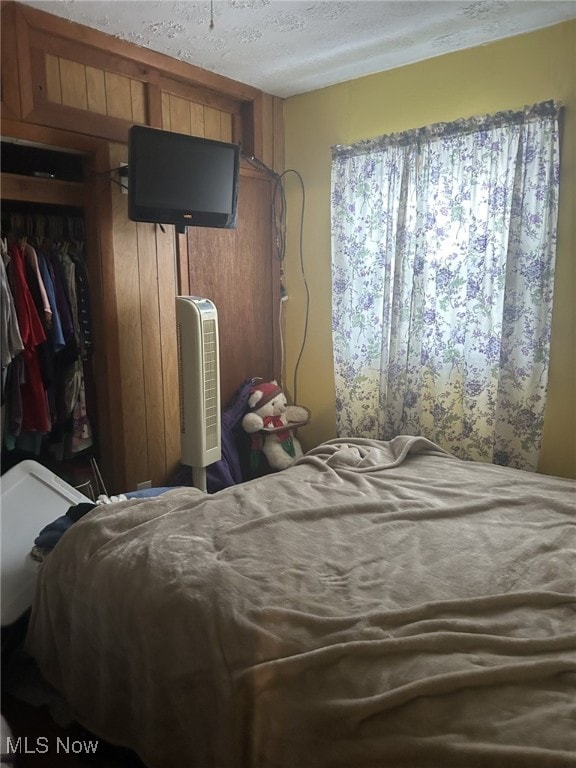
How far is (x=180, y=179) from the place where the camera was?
2697 mm

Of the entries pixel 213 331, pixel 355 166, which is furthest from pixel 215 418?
pixel 355 166

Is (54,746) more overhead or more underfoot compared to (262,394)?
more underfoot

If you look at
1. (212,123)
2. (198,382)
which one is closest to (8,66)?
(212,123)

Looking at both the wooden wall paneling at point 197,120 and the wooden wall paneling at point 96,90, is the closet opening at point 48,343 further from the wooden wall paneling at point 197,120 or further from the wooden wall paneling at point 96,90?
the wooden wall paneling at point 197,120

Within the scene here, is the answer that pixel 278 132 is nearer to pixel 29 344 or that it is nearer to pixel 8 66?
pixel 8 66

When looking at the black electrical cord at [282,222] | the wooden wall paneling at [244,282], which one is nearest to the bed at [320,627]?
the wooden wall paneling at [244,282]

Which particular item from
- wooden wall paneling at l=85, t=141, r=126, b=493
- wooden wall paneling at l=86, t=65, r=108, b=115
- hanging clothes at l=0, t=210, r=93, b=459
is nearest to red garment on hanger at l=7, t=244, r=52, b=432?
hanging clothes at l=0, t=210, r=93, b=459

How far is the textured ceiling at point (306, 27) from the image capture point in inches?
95.1

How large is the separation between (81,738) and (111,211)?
2117 mm

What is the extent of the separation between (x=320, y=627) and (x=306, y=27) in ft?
8.13

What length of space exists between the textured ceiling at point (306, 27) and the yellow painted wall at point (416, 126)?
100 mm

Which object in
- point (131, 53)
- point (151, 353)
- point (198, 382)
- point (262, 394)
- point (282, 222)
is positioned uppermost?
point (131, 53)

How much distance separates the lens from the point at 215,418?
9.66 feet

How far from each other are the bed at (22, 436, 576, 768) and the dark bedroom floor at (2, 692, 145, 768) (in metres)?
0.10
